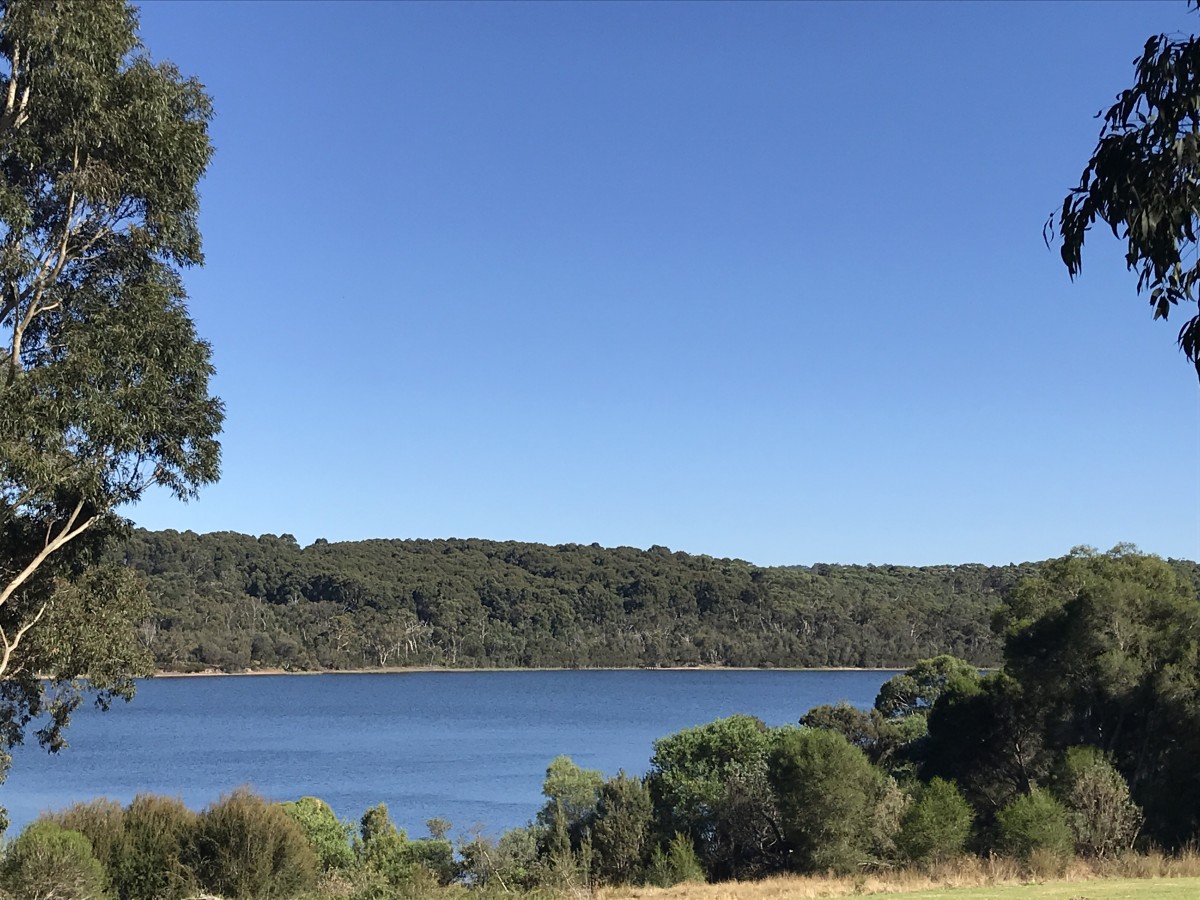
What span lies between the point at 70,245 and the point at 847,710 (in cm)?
4480

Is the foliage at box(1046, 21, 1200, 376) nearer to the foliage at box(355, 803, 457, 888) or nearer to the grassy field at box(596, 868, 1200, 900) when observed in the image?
the grassy field at box(596, 868, 1200, 900)

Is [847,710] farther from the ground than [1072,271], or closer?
closer

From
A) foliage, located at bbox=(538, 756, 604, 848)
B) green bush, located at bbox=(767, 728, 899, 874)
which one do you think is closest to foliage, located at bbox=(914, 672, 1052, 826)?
green bush, located at bbox=(767, 728, 899, 874)

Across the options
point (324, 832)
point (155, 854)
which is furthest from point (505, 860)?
point (155, 854)

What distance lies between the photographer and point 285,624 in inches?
5502

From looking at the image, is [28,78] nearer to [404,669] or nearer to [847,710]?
[847,710]

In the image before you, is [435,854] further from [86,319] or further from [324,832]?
[86,319]

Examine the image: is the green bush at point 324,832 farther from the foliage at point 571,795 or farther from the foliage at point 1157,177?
the foliage at point 1157,177

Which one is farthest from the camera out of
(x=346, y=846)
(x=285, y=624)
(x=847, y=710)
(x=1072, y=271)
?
(x=285, y=624)

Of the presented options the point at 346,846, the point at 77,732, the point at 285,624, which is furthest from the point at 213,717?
the point at 346,846

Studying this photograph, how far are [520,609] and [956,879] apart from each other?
142829 millimetres

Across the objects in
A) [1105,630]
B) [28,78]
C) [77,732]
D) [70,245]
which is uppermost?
[28,78]

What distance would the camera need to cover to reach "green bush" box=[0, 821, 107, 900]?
507 inches

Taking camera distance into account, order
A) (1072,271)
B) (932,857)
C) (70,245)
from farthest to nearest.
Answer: (932,857), (70,245), (1072,271)
